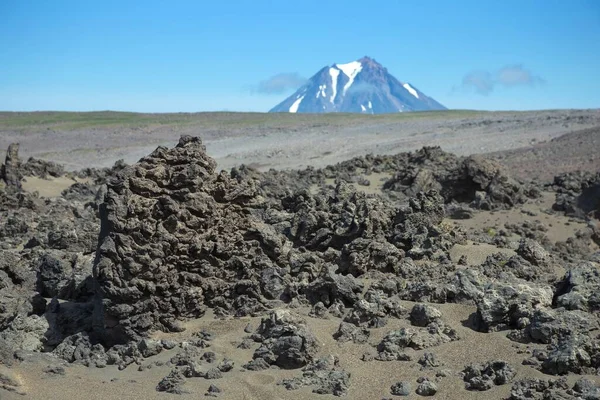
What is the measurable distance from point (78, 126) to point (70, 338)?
177ft

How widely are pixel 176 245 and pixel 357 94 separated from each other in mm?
139819

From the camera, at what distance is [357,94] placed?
483 feet

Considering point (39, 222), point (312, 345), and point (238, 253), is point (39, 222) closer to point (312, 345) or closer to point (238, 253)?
point (238, 253)

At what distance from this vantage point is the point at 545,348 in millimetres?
8016

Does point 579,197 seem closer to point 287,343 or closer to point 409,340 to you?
point 409,340

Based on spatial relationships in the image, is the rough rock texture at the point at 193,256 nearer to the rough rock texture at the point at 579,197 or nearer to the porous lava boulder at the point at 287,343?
the porous lava boulder at the point at 287,343

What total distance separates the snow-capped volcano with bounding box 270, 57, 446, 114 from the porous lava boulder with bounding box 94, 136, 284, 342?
125334 millimetres

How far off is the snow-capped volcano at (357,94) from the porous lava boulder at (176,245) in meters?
125

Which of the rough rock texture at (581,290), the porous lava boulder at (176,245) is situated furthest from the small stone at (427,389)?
the porous lava boulder at (176,245)

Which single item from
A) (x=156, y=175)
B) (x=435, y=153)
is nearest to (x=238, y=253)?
(x=156, y=175)

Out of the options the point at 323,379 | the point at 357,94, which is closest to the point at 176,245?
the point at 323,379

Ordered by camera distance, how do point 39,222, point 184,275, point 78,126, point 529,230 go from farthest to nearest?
1. point 78,126
2. point 39,222
3. point 529,230
4. point 184,275

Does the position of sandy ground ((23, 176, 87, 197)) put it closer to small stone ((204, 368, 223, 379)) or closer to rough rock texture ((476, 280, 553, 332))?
small stone ((204, 368, 223, 379))

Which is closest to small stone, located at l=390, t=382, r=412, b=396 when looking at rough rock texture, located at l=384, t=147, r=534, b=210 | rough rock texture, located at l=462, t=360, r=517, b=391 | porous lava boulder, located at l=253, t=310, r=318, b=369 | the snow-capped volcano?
rough rock texture, located at l=462, t=360, r=517, b=391
